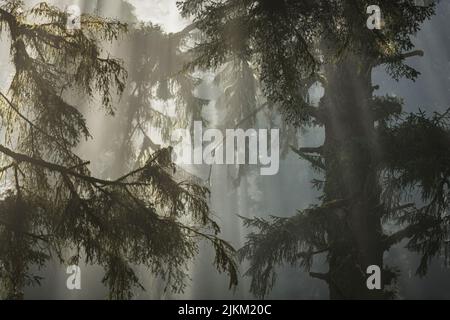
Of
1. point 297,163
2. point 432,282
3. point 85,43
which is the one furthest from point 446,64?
point 85,43

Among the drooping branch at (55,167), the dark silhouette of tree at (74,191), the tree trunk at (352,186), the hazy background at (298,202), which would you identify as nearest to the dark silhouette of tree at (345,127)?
the tree trunk at (352,186)

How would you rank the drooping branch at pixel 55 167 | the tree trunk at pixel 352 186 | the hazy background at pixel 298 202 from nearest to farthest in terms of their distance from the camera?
the drooping branch at pixel 55 167 < the tree trunk at pixel 352 186 < the hazy background at pixel 298 202

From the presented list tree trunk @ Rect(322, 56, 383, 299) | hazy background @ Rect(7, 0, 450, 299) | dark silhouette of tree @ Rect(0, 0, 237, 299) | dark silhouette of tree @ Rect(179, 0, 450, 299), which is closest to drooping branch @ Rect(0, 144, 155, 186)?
dark silhouette of tree @ Rect(0, 0, 237, 299)

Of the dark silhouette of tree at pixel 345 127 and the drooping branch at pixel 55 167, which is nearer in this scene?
Result: the dark silhouette of tree at pixel 345 127

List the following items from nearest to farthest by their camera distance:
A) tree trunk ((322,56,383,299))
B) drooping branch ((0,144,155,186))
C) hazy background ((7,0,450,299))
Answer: drooping branch ((0,144,155,186)) < tree trunk ((322,56,383,299)) < hazy background ((7,0,450,299))

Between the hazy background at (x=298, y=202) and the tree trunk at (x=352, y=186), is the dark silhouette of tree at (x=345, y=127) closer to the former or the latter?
the tree trunk at (x=352, y=186)

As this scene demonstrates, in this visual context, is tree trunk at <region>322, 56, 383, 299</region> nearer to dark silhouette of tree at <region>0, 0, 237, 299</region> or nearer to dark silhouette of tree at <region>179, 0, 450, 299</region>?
dark silhouette of tree at <region>179, 0, 450, 299</region>

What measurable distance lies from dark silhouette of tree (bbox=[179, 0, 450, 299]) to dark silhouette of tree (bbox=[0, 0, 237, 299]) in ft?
3.93

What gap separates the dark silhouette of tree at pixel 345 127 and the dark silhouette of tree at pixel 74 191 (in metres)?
1.20

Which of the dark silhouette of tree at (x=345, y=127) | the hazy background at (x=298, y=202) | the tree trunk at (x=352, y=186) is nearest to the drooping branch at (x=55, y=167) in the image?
the dark silhouette of tree at (x=345, y=127)

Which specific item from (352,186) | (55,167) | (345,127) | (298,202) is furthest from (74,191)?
(298,202)

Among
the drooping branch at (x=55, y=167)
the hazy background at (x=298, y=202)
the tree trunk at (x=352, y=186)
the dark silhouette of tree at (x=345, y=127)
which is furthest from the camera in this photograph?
the hazy background at (x=298, y=202)

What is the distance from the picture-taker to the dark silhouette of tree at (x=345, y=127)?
4.09 meters

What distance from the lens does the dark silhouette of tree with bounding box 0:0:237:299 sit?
4430 mm
